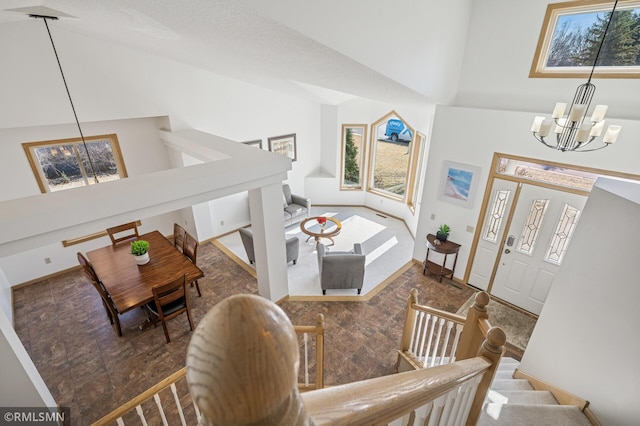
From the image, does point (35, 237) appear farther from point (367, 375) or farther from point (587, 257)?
point (587, 257)

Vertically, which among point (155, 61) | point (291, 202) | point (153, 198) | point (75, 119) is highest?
point (155, 61)

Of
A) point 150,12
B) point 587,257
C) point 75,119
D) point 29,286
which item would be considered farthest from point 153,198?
point 29,286

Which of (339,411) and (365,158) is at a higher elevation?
(339,411)

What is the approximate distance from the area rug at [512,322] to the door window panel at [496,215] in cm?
108

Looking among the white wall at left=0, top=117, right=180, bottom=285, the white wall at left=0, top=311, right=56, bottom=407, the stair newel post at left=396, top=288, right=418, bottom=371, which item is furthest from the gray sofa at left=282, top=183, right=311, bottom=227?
the white wall at left=0, top=311, right=56, bottom=407

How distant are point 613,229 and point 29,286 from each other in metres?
7.95

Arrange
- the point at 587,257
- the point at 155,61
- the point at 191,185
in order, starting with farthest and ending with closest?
the point at 155,61
the point at 191,185
the point at 587,257

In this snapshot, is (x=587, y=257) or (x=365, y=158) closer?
(x=587, y=257)

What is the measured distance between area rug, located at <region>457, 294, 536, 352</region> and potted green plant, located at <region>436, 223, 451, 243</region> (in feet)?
3.49

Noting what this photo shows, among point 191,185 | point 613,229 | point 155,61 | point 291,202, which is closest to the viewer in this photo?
point 613,229

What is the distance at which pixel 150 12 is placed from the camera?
2406 millimetres

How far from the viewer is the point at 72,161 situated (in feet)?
17.4

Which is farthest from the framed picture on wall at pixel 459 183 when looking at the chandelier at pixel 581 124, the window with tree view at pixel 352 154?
the window with tree view at pixel 352 154

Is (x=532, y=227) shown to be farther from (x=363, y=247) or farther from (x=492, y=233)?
(x=363, y=247)
